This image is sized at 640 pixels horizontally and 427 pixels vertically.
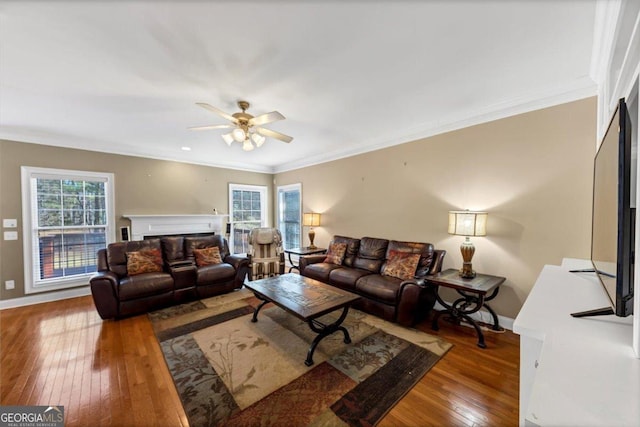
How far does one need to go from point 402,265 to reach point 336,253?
1.21 metres

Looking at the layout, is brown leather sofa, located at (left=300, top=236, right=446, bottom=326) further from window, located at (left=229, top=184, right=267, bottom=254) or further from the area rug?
window, located at (left=229, top=184, right=267, bottom=254)

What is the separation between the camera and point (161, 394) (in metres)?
1.84

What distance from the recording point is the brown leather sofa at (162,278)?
304cm

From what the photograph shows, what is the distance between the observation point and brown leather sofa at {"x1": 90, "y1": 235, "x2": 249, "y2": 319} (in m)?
3.04

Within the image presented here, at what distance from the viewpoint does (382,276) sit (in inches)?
130

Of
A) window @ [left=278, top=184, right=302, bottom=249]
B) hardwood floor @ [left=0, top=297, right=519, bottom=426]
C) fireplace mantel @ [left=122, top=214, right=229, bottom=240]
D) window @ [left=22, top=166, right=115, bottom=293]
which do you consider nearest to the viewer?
hardwood floor @ [left=0, top=297, right=519, bottom=426]

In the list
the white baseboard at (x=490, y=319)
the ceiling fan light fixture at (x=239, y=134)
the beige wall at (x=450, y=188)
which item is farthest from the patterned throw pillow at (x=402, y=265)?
the ceiling fan light fixture at (x=239, y=134)

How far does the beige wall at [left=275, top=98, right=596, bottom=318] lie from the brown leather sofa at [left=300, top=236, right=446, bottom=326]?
1.06 feet

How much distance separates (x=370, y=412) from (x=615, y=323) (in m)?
1.44

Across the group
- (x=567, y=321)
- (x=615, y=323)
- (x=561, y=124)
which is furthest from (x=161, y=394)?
(x=561, y=124)

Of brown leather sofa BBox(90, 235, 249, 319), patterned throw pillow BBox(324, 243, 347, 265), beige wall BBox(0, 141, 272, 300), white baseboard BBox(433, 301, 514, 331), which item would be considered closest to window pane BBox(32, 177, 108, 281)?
beige wall BBox(0, 141, 272, 300)

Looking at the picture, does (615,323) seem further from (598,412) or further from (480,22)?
(480,22)

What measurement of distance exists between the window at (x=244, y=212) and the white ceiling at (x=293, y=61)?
2639 mm

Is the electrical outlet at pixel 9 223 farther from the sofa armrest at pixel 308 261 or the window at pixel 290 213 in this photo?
the window at pixel 290 213
